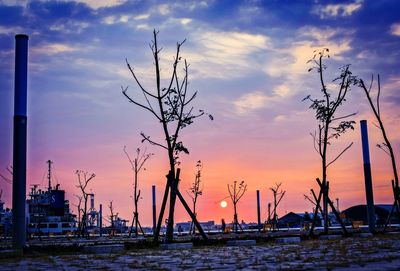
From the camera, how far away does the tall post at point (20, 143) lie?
44.1 ft

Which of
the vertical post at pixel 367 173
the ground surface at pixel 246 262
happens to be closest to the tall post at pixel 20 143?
the ground surface at pixel 246 262

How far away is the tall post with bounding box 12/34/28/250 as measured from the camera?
13.5 metres

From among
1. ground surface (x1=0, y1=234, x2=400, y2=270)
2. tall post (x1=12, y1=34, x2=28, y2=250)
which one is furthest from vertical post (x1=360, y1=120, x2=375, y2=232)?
tall post (x1=12, y1=34, x2=28, y2=250)

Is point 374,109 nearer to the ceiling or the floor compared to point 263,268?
nearer to the ceiling

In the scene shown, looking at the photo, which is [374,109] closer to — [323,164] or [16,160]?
[323,164]

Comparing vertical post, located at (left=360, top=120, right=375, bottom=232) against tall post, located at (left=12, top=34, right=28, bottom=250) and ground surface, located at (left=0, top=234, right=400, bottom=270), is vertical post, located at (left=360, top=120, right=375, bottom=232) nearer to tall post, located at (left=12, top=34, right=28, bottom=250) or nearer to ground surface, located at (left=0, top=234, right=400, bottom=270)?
ground surface, located at (left=0, top=234, right=400, bottom=270)

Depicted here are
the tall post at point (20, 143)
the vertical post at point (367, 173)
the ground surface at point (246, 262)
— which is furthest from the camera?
the vertical post at point (367, 173)

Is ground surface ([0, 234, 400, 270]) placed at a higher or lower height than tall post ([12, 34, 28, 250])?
lower

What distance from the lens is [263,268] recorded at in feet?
22.6

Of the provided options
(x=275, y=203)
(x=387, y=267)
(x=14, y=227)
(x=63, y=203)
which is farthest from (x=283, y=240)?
(x=63, y=203)

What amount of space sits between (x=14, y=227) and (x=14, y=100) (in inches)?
133

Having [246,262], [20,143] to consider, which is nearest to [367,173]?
[20,143]

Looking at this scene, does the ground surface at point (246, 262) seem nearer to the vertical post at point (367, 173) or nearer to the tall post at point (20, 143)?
the tall post at point (20, 143)

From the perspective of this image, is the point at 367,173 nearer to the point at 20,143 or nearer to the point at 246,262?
the point at 20,143
